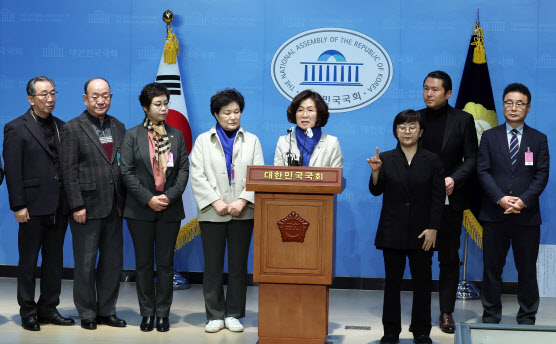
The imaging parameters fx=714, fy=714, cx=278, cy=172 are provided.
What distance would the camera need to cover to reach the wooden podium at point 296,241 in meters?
3.91

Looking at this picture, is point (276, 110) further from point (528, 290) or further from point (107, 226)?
point (528, 290)

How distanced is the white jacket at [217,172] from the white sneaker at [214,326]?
654 mm

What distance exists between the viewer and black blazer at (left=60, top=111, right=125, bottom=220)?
4.48 meters

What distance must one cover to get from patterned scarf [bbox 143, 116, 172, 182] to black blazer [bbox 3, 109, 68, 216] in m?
0.68

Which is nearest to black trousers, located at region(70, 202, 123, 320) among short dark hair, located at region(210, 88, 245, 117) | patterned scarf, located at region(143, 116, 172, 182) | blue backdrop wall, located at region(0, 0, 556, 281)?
patterned scarf, located at region(143, 116, 172, 182)

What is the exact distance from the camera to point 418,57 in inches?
233

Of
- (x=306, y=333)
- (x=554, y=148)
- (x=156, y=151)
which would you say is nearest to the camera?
(x=306, y=333)

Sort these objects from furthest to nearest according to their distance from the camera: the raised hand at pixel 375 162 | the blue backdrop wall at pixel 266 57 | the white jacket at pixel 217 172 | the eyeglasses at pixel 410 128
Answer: the blue backdrop wall at pixel 266 57, the white jacket at pixel 217 172, the eyeglasses at pixel 410 128, the raised hand at pixel 375 162

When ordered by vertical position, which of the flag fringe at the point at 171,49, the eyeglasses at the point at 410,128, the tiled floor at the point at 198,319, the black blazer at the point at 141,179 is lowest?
the tiled floor at the point at 198,319

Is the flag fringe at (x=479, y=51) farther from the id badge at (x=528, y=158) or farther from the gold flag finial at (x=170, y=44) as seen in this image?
the gold flag finial at (x=170, y=44)

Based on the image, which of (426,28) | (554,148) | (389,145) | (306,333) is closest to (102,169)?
(306,333)

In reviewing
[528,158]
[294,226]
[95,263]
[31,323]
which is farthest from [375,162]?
[31,323]

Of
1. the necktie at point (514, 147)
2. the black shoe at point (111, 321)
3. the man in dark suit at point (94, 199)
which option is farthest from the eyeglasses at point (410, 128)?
the black shoe at point (111, 321)

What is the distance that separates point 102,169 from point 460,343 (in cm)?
323
